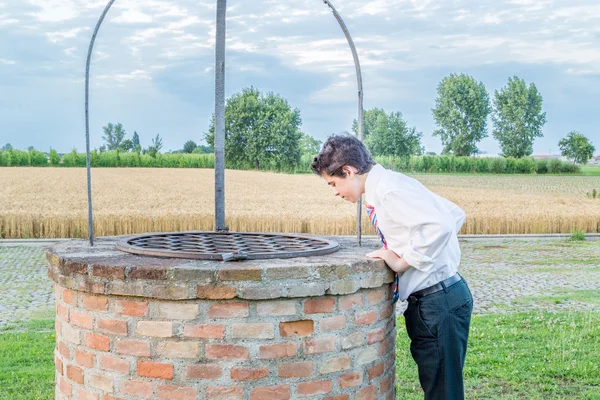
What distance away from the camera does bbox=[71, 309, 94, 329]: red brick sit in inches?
132

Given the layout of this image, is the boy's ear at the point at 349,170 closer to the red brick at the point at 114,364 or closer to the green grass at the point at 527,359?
the red brick at the point at 114,364

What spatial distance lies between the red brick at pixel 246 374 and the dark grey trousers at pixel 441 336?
2.73 feet

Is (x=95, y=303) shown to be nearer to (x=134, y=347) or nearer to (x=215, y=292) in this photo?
(x=134, y=347)

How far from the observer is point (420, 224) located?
311 cm

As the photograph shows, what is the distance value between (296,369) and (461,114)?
54406mm

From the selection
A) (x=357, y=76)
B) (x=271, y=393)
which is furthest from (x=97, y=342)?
(x=357, y=76)

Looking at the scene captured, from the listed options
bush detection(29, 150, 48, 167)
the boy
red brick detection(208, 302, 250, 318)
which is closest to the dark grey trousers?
the boy

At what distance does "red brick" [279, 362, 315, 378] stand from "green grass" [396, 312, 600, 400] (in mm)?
2440

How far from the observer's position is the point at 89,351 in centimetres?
338

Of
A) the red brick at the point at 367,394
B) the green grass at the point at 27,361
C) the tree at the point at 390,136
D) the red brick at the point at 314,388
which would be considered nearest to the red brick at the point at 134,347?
the red brick at the point at 314,388

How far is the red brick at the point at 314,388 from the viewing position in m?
3.24

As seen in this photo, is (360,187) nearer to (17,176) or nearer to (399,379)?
(399,379)

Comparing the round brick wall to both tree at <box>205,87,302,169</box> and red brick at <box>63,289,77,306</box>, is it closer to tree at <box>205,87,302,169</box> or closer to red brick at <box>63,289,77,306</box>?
red brick at <box>63,289,77,306</box>

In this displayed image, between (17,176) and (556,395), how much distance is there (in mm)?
27514
